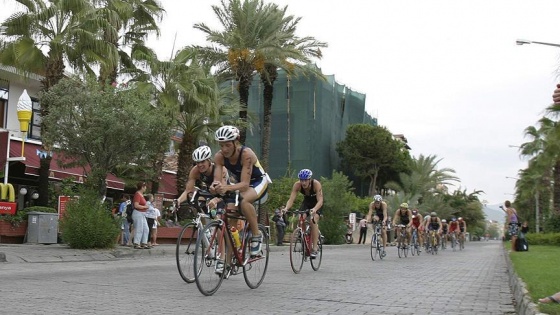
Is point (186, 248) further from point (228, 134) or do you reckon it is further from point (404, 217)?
point (404, 217)

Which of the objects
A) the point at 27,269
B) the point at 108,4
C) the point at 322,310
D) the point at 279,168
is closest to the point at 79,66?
the point at 108,4

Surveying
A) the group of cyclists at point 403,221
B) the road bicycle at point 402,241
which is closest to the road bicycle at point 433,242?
the group of cyclists at point 403,221

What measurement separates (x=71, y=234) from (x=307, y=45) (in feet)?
63.9

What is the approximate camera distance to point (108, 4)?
2391 cm

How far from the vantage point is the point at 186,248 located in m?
7.64

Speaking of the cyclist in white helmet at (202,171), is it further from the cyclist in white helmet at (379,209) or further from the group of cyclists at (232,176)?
the cyclist in white helmet at (379,209)

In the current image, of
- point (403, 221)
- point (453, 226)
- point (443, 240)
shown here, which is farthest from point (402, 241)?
point (453, 226)

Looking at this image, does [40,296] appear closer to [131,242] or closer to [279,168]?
[131,242]

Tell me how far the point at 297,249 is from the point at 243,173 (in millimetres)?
4300

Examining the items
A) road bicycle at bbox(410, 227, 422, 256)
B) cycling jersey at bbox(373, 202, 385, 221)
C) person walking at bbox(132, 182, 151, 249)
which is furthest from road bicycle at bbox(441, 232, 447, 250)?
person walking at bbox(132, 182, 151, 249)

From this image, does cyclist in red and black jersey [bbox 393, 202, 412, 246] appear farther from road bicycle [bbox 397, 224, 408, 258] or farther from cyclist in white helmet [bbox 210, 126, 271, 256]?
cyclist in white helmet [bbox 210, 126, 271, 256]

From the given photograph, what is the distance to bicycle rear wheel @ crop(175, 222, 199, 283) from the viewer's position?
7562 mm

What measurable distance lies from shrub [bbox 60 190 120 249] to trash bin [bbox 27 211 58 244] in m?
3.73

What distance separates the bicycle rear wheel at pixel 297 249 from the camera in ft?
37.5
